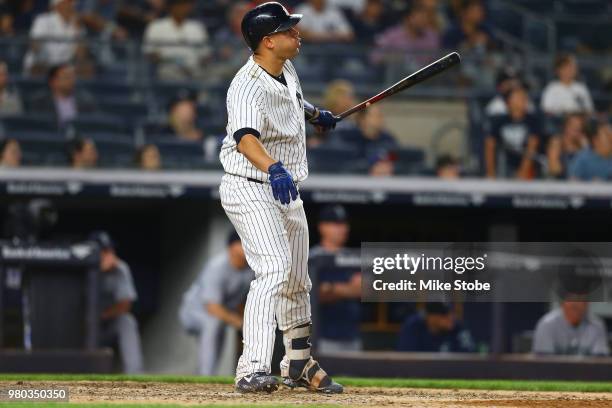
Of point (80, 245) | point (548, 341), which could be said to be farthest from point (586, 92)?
point (80, 245)

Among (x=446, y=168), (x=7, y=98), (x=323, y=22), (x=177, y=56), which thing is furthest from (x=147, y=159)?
(x=323, y=22)

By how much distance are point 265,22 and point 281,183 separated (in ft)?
2.61

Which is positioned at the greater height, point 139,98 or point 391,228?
point 139,98

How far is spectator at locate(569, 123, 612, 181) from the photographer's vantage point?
37.7 feet

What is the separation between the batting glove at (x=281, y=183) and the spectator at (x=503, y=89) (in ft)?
20.8

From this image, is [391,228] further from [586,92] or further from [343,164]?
[586,92]

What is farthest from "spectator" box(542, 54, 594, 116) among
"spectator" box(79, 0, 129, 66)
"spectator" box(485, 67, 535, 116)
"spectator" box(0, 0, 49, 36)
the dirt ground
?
Result: the dirt ground

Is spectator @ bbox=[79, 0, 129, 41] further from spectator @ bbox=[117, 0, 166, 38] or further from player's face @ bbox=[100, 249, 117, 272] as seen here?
player's face @ bbox=[100, 249, 117, 272]

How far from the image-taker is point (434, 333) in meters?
10.1

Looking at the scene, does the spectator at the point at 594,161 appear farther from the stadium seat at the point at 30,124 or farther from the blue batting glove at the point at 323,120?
the blue batting glove at the point at 323,120

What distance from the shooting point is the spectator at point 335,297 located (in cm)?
1005

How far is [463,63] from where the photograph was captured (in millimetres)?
12242

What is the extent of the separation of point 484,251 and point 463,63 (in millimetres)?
2548

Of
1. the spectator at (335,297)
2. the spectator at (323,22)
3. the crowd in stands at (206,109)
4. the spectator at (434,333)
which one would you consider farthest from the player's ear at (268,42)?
the spectator at (323,22)
